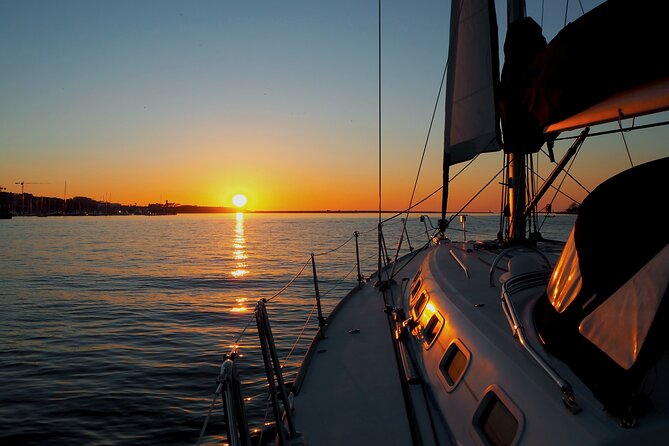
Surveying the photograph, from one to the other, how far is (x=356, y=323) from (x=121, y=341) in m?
7.65

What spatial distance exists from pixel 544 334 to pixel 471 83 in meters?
6.21

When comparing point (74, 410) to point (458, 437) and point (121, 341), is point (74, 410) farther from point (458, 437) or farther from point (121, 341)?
point (458, 437)

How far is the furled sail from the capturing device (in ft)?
10.5

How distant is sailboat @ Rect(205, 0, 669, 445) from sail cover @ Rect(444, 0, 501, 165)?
1.09m

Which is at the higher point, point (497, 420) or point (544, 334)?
point (544, 334)

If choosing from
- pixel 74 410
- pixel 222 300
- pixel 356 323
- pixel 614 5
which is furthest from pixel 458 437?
pixel 222 300

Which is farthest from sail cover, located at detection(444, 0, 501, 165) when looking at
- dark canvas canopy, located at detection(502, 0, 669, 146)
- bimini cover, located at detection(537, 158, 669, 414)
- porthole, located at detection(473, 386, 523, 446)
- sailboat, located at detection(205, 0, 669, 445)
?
porthole, located at detection(473, 386, 523, 446)

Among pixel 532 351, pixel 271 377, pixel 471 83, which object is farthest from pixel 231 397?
pixel 471 83

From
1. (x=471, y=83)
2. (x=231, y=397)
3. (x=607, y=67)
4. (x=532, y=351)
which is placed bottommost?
(x=231, y=397)

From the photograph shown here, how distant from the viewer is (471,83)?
859cm

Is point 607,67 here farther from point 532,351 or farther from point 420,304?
point 420,304

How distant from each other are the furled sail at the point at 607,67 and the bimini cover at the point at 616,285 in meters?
0.64

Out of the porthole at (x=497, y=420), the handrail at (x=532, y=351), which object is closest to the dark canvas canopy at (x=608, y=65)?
the handrail at (x=532, y=351)

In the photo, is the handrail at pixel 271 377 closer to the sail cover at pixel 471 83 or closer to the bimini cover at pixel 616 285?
the bimini cover at pixel 616 285
